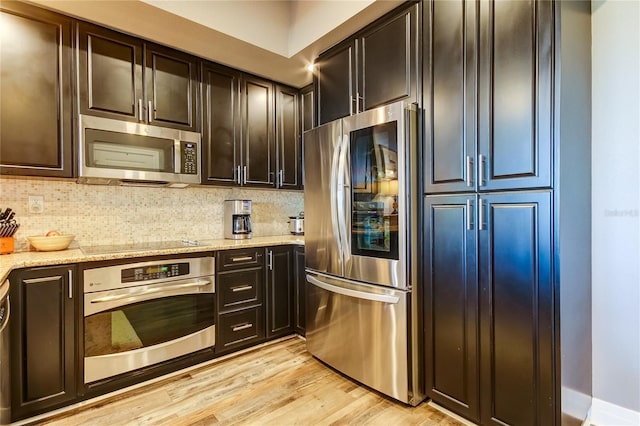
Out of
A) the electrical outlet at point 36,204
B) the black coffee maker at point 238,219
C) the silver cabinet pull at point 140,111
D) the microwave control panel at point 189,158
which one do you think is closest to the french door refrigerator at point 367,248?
the black coffee maker at point 238,219

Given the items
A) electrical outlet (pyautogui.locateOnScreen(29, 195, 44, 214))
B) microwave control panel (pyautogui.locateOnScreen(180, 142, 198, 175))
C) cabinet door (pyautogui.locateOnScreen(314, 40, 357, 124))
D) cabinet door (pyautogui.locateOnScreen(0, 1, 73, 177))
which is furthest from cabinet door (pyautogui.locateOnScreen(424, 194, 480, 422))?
electrical outlet (pyautogui.locateOnScreen(29, 195, 44, 214))

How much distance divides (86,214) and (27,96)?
34.4 inches

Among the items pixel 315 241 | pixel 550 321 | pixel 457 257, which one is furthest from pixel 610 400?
pixel 315 241

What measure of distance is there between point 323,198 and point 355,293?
75cm

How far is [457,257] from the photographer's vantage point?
1.81m

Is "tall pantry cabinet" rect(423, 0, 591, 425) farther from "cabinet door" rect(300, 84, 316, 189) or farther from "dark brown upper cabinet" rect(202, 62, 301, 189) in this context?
"dark brown upper cabinet" rect(202, 62, 301, 189)

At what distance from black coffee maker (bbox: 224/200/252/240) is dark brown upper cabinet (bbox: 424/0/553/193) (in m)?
1.83

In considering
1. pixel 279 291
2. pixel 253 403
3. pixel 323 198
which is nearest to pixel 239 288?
pixel 279 291

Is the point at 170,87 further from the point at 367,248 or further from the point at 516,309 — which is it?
the point at 516,309

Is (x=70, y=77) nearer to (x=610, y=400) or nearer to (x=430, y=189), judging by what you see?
(x=430, y=189)

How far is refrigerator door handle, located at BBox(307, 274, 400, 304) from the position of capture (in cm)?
198

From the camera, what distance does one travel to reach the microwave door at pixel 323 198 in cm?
233

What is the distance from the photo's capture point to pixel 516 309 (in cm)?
158

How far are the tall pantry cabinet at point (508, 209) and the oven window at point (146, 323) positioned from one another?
1672mm
